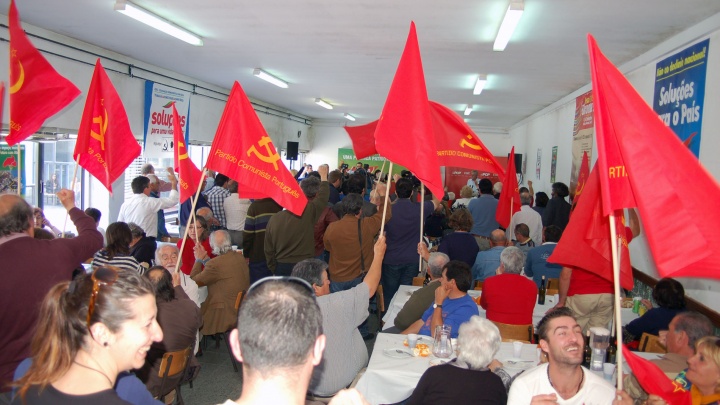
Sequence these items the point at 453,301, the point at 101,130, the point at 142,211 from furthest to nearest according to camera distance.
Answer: the point at 142,211 → the point at 101,130 → the point at 453,301

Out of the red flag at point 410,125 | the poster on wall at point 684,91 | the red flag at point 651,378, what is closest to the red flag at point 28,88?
the red flag at point 410,125

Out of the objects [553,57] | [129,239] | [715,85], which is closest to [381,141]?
[129,239]

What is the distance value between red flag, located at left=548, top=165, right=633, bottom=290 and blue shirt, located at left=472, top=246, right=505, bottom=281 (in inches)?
113

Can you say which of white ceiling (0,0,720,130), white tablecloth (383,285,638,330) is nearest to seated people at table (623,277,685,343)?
white tablecloth (383,285,638,330)

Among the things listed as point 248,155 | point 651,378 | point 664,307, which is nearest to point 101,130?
point 248,155

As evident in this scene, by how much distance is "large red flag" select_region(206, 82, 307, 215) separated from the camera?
450 centimetres

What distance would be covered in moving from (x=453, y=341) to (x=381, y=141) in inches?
67.5

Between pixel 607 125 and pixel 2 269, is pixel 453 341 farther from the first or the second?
pixel 2 269

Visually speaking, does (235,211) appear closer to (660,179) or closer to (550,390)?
(550,390)

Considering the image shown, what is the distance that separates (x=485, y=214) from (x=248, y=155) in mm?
6222

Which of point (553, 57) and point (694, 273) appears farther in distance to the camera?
point (553, 57)

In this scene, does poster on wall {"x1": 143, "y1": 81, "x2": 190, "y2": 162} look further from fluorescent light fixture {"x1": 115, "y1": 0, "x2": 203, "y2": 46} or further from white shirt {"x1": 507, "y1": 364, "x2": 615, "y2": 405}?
white shirt {"x1": 507, "y1": 364, "x2": 615, "y2": 405}

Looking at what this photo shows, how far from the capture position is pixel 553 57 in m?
9.44

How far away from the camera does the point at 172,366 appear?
4383mm
